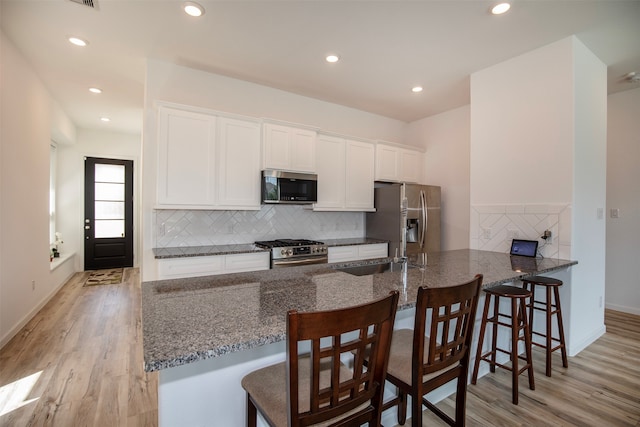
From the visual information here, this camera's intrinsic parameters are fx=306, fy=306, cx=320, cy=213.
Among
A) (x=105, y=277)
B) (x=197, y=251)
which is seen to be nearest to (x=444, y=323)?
(x=197, y=251)

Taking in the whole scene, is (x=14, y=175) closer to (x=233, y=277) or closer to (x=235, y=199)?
(x=235, y=199)

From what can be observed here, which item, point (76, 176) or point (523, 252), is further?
point (76, 176)

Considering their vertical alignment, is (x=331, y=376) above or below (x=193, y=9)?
below

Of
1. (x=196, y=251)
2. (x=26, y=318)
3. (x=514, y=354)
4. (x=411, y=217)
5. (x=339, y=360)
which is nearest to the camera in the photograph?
(x=339, y=360)

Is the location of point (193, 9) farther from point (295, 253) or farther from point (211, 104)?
point (295, 253)

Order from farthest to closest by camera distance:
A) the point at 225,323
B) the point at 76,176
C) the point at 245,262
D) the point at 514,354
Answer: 1. the point at 76,176
2. the point at 245,262
3. the point at 514,354
4. the point at 225,323

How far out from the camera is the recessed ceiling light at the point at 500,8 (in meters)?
2.23

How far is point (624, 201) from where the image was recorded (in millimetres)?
3842

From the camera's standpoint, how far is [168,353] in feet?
2.79

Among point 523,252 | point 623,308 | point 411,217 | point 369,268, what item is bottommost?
point 623,308

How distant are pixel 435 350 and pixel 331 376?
1.94 feet

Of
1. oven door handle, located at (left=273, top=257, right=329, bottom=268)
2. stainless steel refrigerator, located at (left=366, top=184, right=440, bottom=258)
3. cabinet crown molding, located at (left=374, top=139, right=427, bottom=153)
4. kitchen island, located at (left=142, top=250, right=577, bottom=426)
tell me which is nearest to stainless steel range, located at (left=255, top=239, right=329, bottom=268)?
oven door handle, located at (left=273, top=257, right=329, bottom=268)

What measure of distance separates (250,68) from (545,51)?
9.42ft

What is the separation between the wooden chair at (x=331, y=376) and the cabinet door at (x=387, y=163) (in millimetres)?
3537
